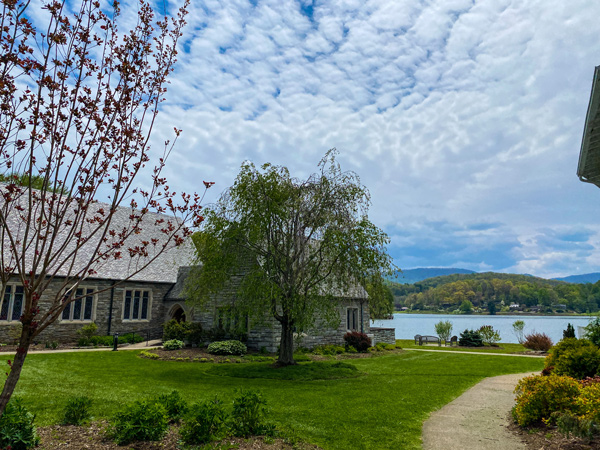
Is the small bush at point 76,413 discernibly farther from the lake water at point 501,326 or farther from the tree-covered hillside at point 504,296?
the tree-covered hillside at point 504,296

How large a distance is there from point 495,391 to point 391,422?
239 inches

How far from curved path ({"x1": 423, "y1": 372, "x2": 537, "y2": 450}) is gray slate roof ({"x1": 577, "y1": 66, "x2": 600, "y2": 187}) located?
642 centimetres

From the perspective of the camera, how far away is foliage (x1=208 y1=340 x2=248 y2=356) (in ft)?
70.4

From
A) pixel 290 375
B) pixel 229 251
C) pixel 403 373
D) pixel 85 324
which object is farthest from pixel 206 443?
pixel 85 324

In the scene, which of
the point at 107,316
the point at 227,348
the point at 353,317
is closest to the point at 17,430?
the point at 227,348

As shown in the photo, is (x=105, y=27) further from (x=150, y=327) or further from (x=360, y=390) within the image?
(x=150, y=327)

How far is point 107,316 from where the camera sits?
1067 inches

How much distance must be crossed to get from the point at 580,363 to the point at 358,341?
1617cm

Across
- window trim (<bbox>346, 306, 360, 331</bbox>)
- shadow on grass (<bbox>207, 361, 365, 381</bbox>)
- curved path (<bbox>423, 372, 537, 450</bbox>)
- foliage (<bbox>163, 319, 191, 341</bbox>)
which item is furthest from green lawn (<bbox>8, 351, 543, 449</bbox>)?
window trim (<bbox>346, 306, 360, 331</bbox>)

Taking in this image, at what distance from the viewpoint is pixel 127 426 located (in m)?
6.91

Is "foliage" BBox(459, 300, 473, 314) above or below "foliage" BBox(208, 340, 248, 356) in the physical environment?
above

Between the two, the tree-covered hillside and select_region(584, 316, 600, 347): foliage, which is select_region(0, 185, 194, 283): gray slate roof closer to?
select_region(584, 316, 600, 347): foliage

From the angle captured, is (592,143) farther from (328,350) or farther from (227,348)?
(328,350)

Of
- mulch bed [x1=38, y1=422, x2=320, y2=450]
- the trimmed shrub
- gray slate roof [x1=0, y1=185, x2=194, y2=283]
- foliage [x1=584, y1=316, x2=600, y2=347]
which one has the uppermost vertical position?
gray slate roof [x1=0, y1=185, x2=194, y2=283]
